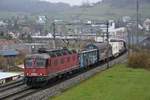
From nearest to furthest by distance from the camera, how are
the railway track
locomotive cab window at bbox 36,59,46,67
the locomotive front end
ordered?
the railway track
the locomotive front end
locomotive cab window at bbox 36,59,46,67

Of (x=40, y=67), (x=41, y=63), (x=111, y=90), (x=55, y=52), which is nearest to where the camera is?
(x=111, y=90)

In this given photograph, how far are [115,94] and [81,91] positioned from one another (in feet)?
11.9

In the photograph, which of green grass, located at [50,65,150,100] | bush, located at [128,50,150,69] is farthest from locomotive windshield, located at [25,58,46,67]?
bush, located at [128,50,150,69]

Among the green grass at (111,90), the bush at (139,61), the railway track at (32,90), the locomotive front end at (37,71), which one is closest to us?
the green grass at (111,90)

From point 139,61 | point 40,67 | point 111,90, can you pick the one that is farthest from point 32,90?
point 139,61

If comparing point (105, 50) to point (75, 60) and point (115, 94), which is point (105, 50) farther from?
point (115, 94)

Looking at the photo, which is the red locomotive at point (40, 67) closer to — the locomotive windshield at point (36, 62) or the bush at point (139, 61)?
the locomotive windshield at point (36, 62)

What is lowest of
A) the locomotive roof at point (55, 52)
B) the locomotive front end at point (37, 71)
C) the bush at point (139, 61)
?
the bush at point (139, 61)

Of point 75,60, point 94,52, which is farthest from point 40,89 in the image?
point 94,52

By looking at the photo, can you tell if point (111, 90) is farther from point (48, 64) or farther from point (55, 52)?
point (55, 52)

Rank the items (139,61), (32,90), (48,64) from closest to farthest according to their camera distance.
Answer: (32,90) < (48,64) < (139,61)

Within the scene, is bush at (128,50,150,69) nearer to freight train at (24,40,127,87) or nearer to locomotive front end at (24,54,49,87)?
freight train at (24,40,127,87)

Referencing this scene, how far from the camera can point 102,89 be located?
39.6m

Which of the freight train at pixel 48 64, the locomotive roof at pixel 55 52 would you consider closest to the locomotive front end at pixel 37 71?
the freight train at pixel 48 64
